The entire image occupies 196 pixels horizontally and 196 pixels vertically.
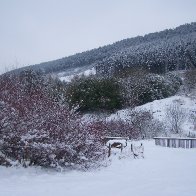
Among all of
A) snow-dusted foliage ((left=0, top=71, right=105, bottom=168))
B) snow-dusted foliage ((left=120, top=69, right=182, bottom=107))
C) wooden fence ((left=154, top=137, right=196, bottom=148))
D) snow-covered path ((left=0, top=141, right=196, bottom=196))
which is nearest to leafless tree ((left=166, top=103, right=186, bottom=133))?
wooden fence ((left=154, top=137, right=196, bottom=148))

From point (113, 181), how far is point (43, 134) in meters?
3.26

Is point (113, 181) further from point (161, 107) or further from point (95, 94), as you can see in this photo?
point (95, 94)

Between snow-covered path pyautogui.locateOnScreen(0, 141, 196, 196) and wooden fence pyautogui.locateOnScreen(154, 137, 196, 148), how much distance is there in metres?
6.49

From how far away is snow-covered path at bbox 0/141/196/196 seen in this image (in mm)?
8320

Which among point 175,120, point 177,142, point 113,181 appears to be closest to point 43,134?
point 113,181

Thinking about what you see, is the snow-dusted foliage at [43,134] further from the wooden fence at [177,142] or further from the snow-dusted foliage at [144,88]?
the snow-dusted foliage at [144,88]

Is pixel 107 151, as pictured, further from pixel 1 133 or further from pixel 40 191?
pixel 40 191

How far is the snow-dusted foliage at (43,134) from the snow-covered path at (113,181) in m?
0.71

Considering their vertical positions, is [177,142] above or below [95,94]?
below

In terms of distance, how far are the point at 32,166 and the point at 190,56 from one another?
70.7 metres

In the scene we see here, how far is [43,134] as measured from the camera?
12.0 meters

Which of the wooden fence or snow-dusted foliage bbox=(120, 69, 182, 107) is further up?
snow-dusted foliage bbox=(120, 69, 182, 107)

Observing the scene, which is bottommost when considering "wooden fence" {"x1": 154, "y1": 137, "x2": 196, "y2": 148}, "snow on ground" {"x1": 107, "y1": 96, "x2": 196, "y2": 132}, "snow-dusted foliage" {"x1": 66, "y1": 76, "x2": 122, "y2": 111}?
"wooden fence" {"x1": 154, "y1": 137, "x2": 196, "y2": 148}

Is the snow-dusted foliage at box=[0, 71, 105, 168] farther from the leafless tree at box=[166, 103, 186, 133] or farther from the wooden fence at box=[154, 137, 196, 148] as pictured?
the leafless tree at box=[166, 103, 186, 133]
